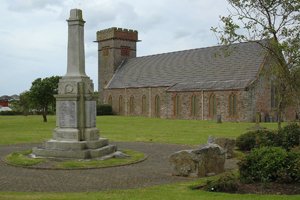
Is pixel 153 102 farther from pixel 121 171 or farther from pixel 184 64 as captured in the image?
pixel 121 171

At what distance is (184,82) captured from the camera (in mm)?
54969

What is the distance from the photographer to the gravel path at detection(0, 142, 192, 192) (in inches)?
426

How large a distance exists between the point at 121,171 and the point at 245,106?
34.5 metres

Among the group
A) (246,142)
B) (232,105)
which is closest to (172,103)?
(232,105)

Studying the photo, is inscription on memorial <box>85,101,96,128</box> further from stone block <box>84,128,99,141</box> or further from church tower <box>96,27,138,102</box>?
church tower <box>96,27,138,102</box>

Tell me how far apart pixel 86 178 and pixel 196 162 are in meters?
3.31

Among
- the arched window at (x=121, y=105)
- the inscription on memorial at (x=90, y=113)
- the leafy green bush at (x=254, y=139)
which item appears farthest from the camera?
the arched window at (x=121, y=105)

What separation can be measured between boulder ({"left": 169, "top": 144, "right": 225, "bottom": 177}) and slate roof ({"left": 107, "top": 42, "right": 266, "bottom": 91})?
3024cm

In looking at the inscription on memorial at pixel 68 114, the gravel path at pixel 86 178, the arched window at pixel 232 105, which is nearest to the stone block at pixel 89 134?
the inscription on memorial at pixel 68 114

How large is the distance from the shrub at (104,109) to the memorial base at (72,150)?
166ft

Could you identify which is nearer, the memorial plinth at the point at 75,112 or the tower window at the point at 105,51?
the memorial plinth at the point at 75,112

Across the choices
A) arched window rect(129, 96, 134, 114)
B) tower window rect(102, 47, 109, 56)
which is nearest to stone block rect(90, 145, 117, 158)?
arched window rect(129, 96, 134, 114)

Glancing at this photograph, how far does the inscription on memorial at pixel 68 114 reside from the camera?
1630cm

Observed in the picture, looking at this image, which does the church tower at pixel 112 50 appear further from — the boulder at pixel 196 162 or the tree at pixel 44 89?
the boulder at pixel 196 162
